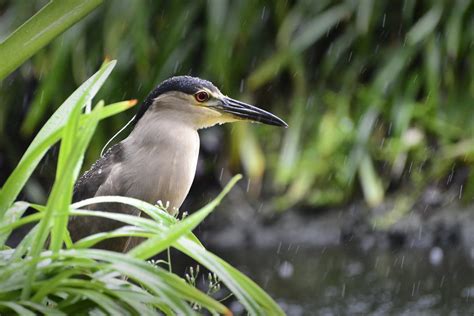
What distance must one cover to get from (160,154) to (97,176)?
241 mm

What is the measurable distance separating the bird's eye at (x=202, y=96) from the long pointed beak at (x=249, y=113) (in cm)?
6

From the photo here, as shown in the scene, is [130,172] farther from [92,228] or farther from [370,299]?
[370,299]

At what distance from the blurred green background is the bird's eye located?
224 cm

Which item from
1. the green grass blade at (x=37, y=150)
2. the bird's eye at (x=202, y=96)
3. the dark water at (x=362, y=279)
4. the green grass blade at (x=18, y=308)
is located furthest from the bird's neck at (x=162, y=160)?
the dark water at (x=362, y=279)

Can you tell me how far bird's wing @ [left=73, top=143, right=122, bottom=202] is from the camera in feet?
10.3

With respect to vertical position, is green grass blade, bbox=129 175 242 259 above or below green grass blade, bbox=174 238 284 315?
above

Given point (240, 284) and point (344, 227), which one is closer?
point (240, 284)

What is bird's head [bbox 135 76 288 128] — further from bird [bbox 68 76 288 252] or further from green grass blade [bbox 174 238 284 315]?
green grass blade [bbox 174 238 284 315]

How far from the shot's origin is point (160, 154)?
306 centimetres

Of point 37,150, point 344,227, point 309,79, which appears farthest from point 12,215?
point 309,79

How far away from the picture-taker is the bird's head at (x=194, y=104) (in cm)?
322

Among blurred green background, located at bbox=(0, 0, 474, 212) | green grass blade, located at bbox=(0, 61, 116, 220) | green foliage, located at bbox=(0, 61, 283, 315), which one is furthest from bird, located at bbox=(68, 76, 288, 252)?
blurred green background, located at bbox=(0, 0, 474, 212)

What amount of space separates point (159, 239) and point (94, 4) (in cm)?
60

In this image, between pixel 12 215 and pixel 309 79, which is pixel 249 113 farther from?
pixel 309 79
